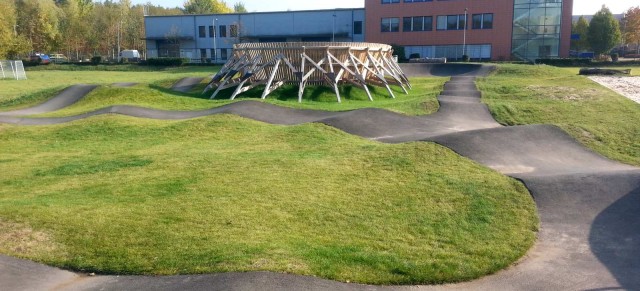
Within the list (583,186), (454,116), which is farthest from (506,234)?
(454,116)

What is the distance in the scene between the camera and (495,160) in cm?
1129

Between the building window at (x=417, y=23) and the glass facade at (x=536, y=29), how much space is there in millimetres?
8798

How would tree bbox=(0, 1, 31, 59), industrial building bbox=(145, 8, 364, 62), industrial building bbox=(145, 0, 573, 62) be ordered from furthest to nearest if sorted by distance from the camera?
industrial building bbox=(145, 8, 364, 62) < industrial building bbox=(145, 0, 573, 62) < tree bbox=(0, 1, 31, 59)

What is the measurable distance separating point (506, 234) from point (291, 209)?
3.32 m

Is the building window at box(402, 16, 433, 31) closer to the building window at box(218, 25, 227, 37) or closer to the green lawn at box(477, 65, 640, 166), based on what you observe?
the building window at box(218, 25, 227, 37)

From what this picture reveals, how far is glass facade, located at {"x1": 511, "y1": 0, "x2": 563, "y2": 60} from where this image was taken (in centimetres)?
5228

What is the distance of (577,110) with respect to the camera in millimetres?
17844

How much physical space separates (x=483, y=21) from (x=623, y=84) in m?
32.1

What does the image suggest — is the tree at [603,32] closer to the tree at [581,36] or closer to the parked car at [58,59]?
the tree at [581,36]

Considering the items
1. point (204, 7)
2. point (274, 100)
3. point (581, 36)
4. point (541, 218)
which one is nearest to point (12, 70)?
point (274, 100)

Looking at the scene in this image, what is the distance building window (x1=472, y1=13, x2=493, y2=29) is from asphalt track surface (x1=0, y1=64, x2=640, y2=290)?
40.4m

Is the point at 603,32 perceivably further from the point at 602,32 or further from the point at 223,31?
the point at 223,31

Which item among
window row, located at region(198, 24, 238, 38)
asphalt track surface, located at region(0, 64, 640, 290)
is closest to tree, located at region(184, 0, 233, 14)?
window row, located at region(198, 24, 238, 38)

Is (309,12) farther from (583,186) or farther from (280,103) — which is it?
(583,186)
